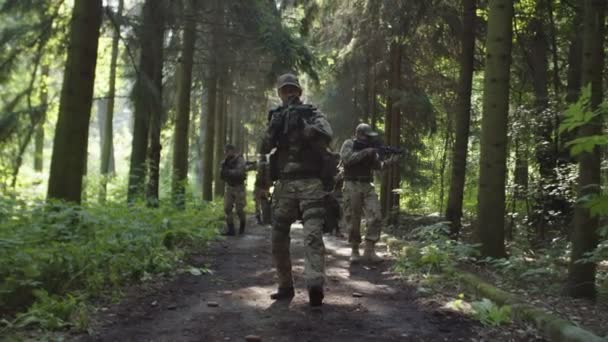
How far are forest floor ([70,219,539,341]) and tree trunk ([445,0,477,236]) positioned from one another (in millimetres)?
3941

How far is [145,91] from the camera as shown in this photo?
30.8 ft

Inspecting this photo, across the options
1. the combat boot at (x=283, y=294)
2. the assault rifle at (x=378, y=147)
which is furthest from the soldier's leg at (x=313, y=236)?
the assault rifle at (x=378, y=147)

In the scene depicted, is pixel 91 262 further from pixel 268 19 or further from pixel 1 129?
pixel 268 19

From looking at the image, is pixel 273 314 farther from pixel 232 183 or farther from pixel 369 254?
pixel 232 183

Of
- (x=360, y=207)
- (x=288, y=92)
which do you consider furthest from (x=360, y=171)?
(x=288, y=92)

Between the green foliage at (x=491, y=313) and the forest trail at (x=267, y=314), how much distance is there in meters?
0.12

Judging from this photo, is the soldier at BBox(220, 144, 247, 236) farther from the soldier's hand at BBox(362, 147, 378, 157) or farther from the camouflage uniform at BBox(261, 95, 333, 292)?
the camouflage uniform at BBox(261, 95, 333, 292)

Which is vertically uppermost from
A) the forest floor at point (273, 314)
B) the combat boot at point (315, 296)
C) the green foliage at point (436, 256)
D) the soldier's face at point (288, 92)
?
the soldier's face at point (288, 92)

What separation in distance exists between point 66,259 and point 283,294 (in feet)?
7.20

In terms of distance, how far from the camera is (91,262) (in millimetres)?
5648

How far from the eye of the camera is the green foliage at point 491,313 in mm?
4727

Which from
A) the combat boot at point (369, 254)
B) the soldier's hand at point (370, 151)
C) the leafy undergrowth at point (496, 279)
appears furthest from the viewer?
→ the combat boot at point (369, 254)

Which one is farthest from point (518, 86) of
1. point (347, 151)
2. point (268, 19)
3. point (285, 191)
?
point (285, 191)

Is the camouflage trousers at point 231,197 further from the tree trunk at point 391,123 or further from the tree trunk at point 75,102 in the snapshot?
the tree trunk at point 75,102
